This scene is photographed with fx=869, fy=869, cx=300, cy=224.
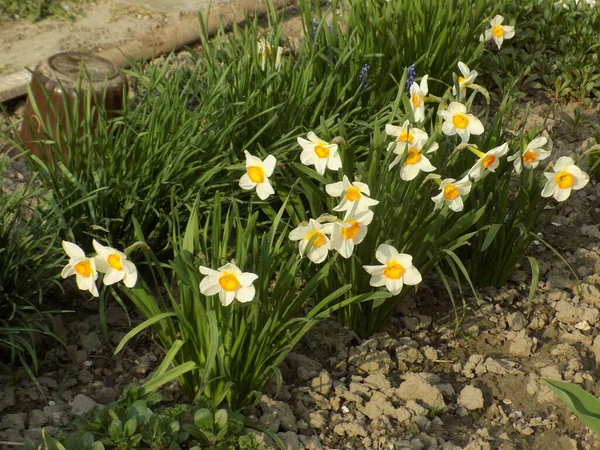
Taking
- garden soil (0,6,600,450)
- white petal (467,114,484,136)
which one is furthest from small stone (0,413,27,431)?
white petal (467,114,484,136)

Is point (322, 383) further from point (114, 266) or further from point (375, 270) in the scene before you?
point (114, 266)

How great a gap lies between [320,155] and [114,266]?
70cm

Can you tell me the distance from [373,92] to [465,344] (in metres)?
1.22

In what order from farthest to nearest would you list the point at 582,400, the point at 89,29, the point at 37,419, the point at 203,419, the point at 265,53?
1. the point at 89,29
2. the point at 265,53
3. the point at 37,419
4. the point at 203,419
5. the point at 582,400

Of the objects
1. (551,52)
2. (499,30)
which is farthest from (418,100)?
(551,52)

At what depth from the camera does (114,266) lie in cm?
221

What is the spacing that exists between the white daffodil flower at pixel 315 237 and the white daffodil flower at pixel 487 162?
55 cm

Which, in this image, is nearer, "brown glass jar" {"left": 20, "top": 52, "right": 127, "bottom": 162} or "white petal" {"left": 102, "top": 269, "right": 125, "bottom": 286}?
"white petal" {"left": 102, "top": 269, "right": 125, "bottom": 286}

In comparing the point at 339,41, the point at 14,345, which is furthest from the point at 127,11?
the point at 14,345

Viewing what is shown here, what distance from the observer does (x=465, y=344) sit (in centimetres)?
294

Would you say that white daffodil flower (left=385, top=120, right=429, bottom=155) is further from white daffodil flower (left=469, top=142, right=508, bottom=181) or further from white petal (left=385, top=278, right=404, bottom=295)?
white petal (left=385, top=278, right=404, bottom=295)

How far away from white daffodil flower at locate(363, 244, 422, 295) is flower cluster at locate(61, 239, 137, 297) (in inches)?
25.9

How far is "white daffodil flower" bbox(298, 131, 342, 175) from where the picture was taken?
8.29 feet

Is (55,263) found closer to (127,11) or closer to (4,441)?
(4,441)
